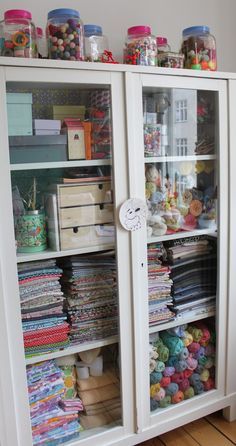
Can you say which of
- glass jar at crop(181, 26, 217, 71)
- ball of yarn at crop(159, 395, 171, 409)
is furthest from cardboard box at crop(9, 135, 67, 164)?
ball of yarn at crop(159, 395, 171, 409)

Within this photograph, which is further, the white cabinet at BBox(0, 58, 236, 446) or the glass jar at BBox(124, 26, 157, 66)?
the glass jar at BBox(124, 26, 157, 66)

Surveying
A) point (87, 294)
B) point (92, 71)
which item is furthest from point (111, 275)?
point (92, 71)

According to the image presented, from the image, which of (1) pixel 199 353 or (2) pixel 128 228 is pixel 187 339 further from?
(2) pixel 128 228

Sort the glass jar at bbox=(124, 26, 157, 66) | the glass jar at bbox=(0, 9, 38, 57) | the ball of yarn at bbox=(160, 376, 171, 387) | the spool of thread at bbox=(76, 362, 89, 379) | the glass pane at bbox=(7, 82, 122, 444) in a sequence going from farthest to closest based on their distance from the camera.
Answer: the ball of yarn at bbox=(160, 376, 171, 387) < the spool of thread at bbox=(76, 362, 89, 379) < the glass jar at bbox=(124, 26, 157, 66) < the glass pane at bbox=(7, 82, 122, 444) < the glass jar at bbox=(0, 9, 38, 57)

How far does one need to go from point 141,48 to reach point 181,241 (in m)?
0.79

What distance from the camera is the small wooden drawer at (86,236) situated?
1.43 m

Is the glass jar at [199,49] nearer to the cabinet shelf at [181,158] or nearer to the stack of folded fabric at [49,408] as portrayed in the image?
the cabinet shelf at [181,158]

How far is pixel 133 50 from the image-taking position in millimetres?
1495

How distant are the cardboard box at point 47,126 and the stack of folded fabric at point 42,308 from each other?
1.50 feet

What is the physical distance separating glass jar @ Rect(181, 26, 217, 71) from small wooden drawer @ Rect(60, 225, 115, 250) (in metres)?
0.75

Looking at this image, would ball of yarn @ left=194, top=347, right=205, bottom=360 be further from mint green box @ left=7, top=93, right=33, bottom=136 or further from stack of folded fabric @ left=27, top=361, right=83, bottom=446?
mint green box @ left=7, top=93, right=33, bottom=136

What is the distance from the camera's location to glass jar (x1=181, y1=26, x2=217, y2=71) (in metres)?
1.59

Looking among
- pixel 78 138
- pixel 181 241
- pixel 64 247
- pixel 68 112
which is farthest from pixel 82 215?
pixel 181 241

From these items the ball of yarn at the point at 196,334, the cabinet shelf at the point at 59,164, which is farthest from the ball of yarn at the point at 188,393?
the cabinet shelf at the point at 59,164
